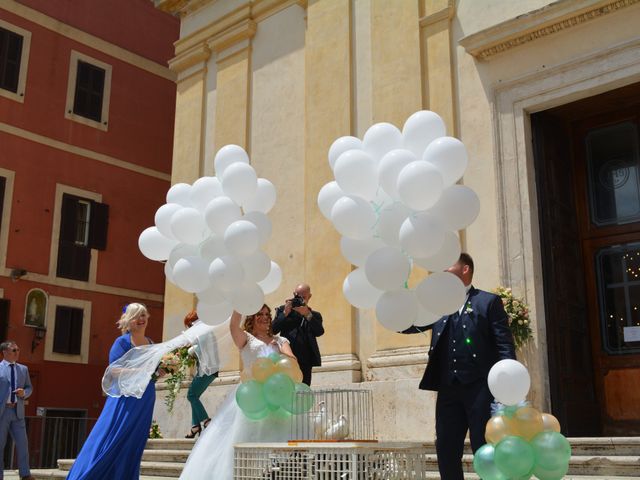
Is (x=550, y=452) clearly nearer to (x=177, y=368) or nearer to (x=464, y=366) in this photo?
(x=464, y=366)

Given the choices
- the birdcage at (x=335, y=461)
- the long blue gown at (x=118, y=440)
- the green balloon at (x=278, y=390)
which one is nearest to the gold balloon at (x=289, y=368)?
Result: the green balloon at (x=278, y=390)

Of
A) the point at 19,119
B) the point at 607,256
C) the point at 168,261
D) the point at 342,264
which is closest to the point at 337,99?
the point at 342,264

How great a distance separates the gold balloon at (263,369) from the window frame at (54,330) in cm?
1192

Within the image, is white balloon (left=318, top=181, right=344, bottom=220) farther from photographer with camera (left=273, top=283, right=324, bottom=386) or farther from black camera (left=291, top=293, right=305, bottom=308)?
photographer with camera (left=273, top=283, right=324, bottom=386)

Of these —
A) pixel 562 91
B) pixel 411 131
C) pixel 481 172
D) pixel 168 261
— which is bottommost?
pixel 168 261

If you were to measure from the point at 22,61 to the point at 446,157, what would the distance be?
14781 millimetres

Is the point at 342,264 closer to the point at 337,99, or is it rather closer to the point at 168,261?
the point at 337,99

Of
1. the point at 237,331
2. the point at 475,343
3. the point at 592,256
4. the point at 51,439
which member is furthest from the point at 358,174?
the point at 51,439

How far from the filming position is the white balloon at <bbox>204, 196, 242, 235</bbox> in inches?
198

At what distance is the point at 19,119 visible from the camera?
1634 centimetres

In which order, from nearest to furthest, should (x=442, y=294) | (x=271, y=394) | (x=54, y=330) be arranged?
(x=442, y=294) → (x=271, y=394) → (x=54, y=330)

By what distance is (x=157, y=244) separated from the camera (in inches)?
221

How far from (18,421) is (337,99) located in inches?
236

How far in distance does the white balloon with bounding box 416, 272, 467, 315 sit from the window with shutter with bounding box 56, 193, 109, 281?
13.8 m
